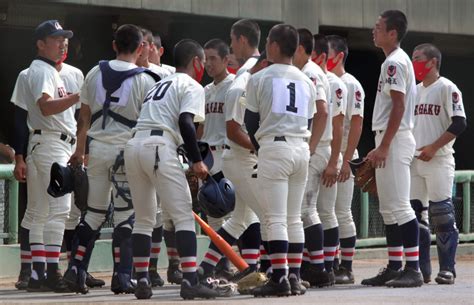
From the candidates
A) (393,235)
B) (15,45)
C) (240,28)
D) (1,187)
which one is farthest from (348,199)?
(15,45)

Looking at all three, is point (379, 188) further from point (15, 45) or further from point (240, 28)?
point (15, 45)

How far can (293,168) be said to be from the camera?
989 centimetres

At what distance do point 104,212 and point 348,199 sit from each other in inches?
99.4

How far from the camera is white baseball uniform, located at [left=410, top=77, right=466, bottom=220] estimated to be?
11578 millimetres

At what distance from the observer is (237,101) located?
10117mm

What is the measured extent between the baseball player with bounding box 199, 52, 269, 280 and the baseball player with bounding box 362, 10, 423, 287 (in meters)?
0.99

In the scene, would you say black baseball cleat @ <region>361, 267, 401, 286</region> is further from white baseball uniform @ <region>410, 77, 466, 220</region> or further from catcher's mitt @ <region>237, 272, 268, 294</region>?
catcher's mitt @ <region>237, 272, 268, 294</region>

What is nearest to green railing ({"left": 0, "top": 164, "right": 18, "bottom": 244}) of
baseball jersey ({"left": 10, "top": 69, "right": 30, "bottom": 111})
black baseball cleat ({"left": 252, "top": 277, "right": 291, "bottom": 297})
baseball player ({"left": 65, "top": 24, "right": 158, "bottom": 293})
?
baseball jersey ({"left": 10, "top": 69, "right": 30, "bottom": 111})

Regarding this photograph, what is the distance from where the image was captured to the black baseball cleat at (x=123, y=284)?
10.2m

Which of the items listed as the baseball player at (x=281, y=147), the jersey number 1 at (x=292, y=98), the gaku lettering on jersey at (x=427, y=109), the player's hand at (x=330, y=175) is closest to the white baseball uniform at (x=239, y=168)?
the baseball player at (x=281, y=147)

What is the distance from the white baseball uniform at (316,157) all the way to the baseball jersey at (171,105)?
1.35 metres

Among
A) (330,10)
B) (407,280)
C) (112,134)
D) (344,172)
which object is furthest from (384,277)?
(330,10)

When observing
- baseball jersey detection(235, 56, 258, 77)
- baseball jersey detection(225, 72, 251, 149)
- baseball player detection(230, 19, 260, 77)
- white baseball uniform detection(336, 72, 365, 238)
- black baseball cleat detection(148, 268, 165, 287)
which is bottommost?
black baseball cleat detection(148, 268, 165, 287)

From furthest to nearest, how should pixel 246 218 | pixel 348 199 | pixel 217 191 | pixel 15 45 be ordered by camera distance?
pixel 15 45
pixel 348 199
pixel 246 218
pixel 217 191
